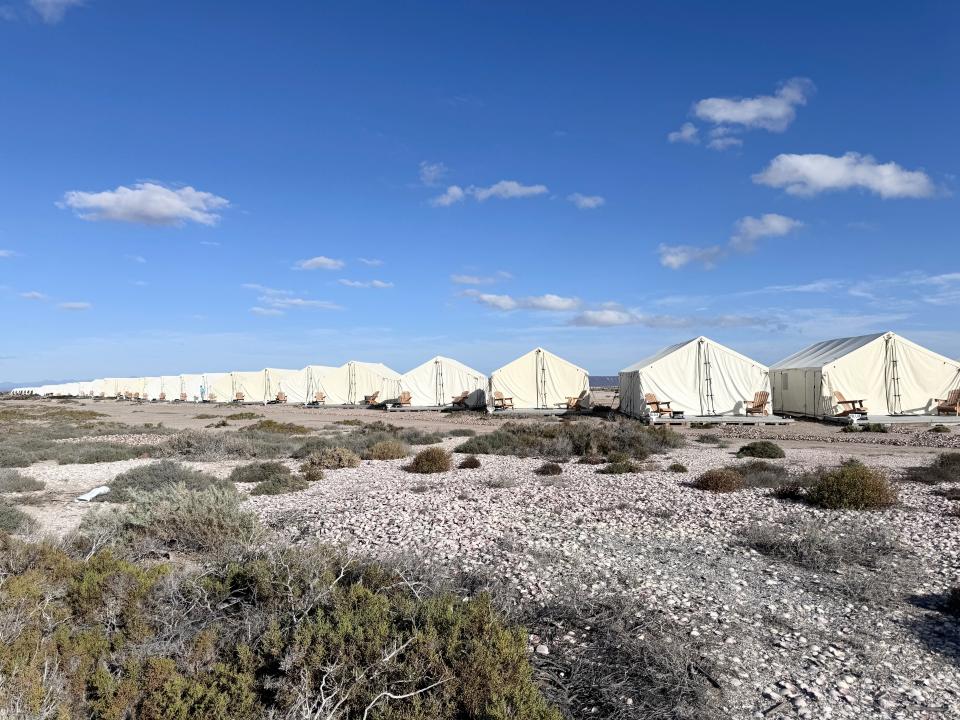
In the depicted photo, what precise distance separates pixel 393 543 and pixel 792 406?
29.6m

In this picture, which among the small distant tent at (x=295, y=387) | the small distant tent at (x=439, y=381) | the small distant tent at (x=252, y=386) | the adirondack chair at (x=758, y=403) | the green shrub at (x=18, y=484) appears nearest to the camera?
the green shrub at (x=18, y=484)

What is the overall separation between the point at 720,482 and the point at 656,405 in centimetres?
1794

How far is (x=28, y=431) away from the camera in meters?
28.0

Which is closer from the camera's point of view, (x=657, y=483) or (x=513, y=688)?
(x=513, y=688)

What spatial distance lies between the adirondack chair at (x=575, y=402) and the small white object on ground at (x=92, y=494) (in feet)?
89.0

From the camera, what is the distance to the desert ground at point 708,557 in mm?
4512

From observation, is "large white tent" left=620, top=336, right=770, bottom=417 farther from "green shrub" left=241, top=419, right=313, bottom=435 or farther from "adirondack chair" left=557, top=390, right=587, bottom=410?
"green shrub" left=241, top=419, right=313, bottom=435

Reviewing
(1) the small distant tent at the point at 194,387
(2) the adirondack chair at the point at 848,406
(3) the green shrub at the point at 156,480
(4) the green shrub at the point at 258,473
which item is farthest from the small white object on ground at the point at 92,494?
(1) the small distant tent at the point at 194,387

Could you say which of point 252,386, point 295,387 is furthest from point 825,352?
point 252,386

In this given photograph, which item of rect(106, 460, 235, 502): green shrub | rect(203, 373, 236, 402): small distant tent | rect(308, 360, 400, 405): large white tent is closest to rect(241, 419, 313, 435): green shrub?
rect(106, 460, 235, 502): green shrub

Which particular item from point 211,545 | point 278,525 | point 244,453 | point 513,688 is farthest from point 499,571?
point 244,453

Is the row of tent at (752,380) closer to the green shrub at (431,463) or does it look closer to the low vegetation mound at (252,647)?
the green shrub at (431,463)

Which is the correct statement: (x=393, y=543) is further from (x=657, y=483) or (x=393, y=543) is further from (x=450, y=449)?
(x=450, y=449)

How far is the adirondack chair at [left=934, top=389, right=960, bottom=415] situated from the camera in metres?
27.1
